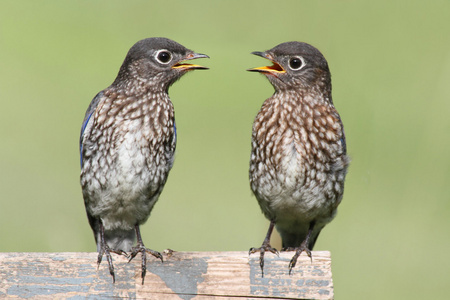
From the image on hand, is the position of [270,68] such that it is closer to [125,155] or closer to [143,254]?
[125,155]

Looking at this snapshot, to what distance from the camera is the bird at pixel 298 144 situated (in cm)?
508

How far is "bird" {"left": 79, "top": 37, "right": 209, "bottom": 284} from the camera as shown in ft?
16.1

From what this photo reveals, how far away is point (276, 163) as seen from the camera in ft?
16.7

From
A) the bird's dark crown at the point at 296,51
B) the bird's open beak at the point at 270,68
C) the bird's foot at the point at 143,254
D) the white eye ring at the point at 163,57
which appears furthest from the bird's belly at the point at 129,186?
the bird's dark crown at the point at 296,51

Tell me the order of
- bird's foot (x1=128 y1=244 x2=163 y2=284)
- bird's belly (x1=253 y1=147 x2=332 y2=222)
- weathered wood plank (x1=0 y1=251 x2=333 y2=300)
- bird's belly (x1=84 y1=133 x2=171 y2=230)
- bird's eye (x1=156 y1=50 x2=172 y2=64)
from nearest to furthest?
1. weathered wood plank (x1=0 y1=251 x2=333 y2=300)
2. bird's foot (x1=128 y1=244 x2=163 y2=284)
3. bird's belly (x1=84 y1=133 x2=171 y2=230)
4. bird's belly (x1=253 y1=147 x2=332 y2=222)
5. bird's eye (x1=156 y1=50 x2=172 y2=64)

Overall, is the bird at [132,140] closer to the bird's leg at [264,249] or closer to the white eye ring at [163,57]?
the white eye ring at [163,57]

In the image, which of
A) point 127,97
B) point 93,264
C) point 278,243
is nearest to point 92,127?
point 127,97

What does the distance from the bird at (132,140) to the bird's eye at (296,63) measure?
24.7 inches

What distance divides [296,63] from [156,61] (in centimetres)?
97

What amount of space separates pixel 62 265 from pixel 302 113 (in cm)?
199

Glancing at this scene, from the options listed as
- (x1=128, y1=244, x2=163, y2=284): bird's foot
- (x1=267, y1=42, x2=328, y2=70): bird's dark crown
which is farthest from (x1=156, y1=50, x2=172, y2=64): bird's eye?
(x1=128, y1=244, x2=163, y2=284): bird's foot

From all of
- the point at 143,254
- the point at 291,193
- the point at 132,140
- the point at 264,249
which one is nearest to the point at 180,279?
the point at 143,254

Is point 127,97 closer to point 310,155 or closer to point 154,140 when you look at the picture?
point 154,140

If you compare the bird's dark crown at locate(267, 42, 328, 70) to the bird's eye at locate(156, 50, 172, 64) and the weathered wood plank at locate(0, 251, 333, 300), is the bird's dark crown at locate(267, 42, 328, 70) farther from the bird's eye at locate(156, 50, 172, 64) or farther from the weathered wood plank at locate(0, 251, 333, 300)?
the weathered wood plank at locate(0, 251, 333, 300)
